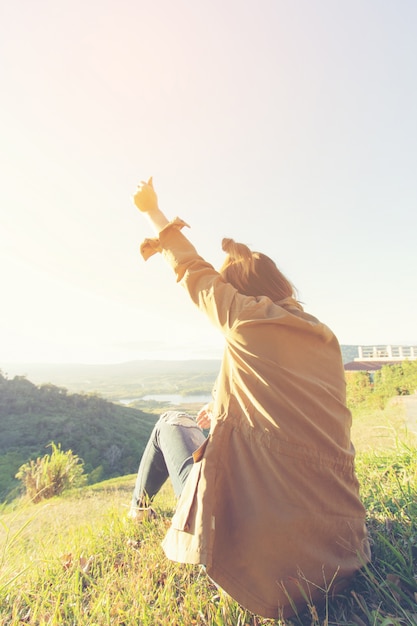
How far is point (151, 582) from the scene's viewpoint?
1381 millimetres

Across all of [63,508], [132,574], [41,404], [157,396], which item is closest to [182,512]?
[132,574]

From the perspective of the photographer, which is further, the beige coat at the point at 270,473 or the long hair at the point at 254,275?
the long hair at the point at 254,275

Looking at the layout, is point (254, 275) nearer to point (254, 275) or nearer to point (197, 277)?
point (254, 275)

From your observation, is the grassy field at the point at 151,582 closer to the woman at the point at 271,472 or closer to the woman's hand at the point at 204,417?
the woman at the point at 271,472

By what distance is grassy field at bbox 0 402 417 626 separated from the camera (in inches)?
44.3

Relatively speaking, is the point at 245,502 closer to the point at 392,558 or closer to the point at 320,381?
the point at 320,381

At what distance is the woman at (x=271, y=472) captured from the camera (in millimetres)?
A: 964

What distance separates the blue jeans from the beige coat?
439 mm

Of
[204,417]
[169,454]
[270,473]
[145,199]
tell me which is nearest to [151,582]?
[169,454]

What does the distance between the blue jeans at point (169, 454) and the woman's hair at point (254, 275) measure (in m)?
0.70

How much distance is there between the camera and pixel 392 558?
133 centimetres

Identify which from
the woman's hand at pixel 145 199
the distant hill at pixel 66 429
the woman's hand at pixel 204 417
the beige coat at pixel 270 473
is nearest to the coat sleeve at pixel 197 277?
the beige coat at pixel 270 473

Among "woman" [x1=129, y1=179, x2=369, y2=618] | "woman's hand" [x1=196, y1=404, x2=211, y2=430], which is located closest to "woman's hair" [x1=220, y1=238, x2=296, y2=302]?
"woman" [x1=129, y1=179, x2=369, y2=618]

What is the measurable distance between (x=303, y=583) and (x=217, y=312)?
80cm
